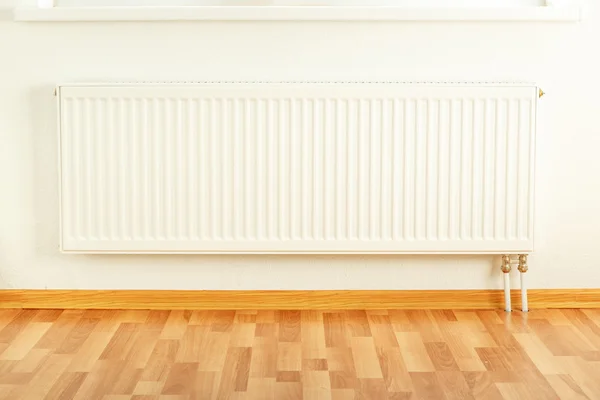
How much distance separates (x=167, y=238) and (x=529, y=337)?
1.04m

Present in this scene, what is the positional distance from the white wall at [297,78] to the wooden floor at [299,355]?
12cm

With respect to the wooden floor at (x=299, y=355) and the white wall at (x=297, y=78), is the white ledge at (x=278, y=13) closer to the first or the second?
the white wall at (x=297, y=78)

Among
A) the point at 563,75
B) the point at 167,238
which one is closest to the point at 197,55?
the point at 167,238

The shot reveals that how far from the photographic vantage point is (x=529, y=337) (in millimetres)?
2443

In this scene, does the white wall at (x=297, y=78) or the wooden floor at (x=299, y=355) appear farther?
the white wall at (x=297, y=78)

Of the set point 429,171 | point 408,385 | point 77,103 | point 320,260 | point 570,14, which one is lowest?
point 408,385

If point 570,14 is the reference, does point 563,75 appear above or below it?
below

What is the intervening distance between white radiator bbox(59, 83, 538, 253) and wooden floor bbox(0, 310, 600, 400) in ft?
0.69

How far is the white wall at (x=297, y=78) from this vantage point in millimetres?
2613

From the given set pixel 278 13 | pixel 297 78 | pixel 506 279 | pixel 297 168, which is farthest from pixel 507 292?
pixel 278 13

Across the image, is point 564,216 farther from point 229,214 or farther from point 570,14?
point 229,214

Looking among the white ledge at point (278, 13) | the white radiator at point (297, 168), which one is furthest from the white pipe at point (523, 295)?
the white ledge at point (278, 13)

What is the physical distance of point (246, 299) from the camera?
2.72 meters

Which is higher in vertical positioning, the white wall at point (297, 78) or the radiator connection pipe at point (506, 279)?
the white wall at point (297, 78)
